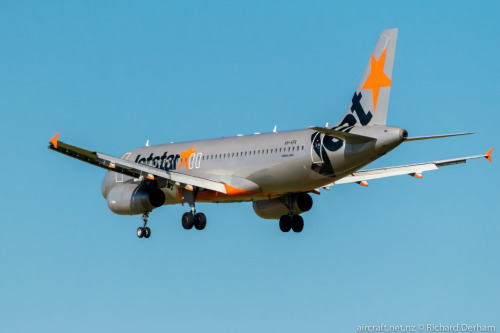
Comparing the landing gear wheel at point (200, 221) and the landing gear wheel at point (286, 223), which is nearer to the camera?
the landing gear wheel at point (200, 221)

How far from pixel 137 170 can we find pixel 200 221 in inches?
166

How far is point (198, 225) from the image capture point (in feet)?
209

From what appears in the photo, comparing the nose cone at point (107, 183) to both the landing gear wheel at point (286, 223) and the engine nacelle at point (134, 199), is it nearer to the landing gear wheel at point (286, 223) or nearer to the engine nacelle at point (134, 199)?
the engine nacelle at point (134, 199)

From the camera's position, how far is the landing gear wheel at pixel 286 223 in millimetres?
66125

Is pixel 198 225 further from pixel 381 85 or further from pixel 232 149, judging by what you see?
pixel 381 85

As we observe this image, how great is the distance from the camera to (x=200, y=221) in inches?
2512

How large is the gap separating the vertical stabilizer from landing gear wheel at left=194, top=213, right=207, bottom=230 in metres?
8.86

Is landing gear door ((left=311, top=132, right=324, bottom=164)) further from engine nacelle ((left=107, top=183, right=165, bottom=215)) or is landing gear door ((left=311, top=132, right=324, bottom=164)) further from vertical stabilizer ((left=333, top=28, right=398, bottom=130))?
engine nacelle ((left=107, top=183, right=165, bottom=215))

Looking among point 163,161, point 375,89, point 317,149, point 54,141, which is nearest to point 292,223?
point 317,149

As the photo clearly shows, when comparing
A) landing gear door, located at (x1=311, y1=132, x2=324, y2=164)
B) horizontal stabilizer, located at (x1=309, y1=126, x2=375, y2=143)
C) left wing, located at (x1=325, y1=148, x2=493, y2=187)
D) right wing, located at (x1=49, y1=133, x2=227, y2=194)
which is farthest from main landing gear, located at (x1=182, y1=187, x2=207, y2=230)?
horizontal stabilizer, located at (x1=309, y1=126, x2=375, y2=143)

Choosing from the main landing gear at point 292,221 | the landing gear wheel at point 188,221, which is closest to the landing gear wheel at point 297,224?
the main landing gear at point 292,221

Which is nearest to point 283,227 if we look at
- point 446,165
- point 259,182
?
point 259,182

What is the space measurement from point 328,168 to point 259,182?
455 centimetres

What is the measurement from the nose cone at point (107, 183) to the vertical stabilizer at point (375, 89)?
632 inches
